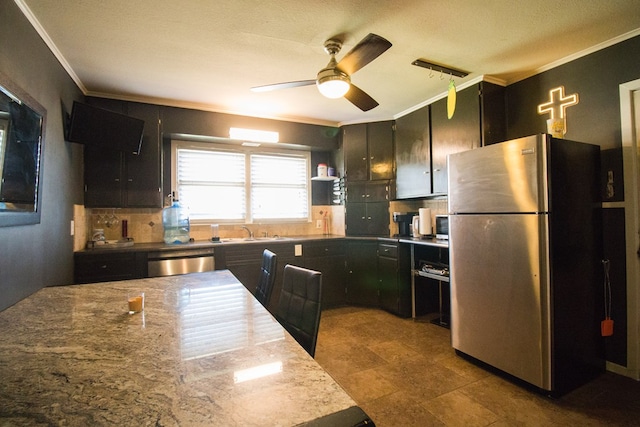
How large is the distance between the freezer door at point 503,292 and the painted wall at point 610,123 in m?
0.81

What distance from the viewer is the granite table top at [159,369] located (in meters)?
0.67

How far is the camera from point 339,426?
625mm

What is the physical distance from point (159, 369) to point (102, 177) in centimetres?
301

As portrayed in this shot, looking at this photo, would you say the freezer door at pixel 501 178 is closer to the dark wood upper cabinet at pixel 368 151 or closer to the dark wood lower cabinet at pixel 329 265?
the dark wood upper cabinet at pixel 368 151

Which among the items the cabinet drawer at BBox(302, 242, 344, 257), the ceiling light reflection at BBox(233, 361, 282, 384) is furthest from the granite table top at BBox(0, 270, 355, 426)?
the cabinet drawer at BBox(302, 242, 344, 257)

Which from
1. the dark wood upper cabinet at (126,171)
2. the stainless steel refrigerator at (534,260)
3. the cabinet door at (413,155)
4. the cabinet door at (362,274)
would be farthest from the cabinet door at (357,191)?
the dark wood upper cabinet at (126,171)

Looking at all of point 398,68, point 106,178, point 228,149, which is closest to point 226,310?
point 398,68

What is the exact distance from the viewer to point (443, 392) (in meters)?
2.05

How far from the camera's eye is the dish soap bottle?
355cm

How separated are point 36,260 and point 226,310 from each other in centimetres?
159

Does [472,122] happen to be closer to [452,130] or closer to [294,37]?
[452,130]

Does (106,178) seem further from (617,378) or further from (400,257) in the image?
(617,378)

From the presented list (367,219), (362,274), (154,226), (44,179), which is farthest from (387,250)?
(44,179)

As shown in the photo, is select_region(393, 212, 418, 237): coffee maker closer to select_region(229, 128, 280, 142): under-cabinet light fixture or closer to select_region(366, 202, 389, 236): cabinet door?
select_region(366, 202, 389, 236): cabinet door
